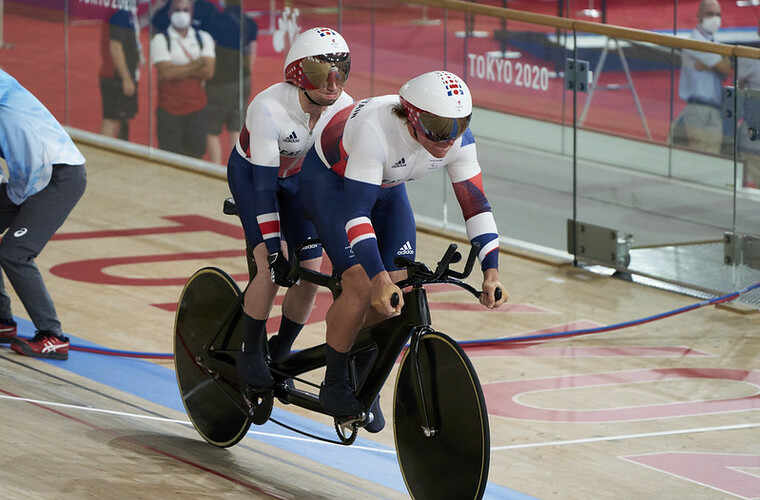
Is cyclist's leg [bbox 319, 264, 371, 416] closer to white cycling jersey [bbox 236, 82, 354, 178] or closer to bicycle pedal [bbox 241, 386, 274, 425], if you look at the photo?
bicycle pedal [bbox 241, 386, 274, 425]

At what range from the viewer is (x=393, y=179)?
167 inches

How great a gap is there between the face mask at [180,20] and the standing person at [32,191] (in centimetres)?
449

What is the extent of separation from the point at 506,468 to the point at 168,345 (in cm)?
220

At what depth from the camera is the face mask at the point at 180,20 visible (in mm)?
10391

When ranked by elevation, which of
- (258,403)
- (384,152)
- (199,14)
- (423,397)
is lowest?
(258,403)

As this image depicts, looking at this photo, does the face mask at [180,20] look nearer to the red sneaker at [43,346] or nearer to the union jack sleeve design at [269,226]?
the red sneaker at [43,346]

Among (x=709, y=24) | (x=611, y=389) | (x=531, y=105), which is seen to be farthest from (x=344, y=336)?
(x=709, y=24)

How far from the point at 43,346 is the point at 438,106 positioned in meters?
2.94

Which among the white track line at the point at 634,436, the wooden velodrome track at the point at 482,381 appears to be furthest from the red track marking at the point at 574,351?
the white track line at the point at 634,436

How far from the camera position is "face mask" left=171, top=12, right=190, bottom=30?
34.1 feet

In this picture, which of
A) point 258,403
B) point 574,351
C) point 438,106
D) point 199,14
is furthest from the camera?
point 199,14

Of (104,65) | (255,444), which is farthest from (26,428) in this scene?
(104,65)

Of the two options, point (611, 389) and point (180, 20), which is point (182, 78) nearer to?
point (180, 20)

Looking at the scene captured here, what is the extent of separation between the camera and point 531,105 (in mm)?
8539
